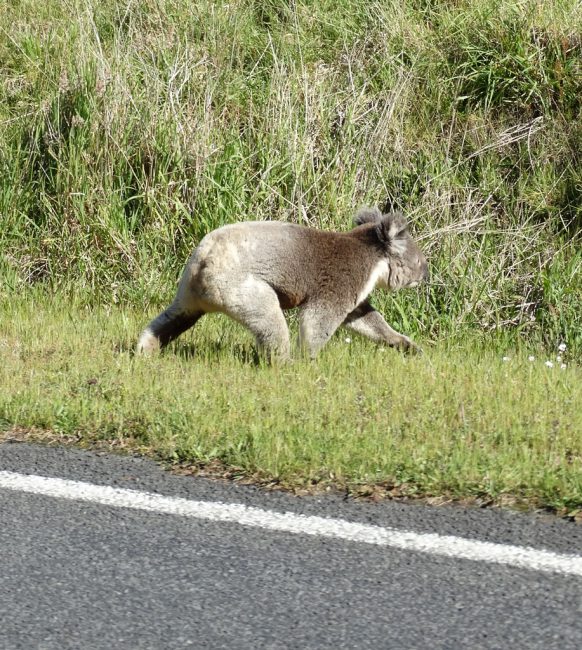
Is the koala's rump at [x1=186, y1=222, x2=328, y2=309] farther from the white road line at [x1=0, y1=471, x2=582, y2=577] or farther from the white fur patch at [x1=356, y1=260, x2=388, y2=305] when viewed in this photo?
the white road line at [x1=0, y1=471, x2=582, y2=577]

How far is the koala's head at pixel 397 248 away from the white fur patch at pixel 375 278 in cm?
4

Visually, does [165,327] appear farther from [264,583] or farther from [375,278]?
[264,583]

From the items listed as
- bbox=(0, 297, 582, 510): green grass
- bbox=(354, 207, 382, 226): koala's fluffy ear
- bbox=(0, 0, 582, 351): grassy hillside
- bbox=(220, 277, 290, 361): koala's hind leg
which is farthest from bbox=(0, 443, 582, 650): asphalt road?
bbox=(0, 0, 582, 351): grassy hillside

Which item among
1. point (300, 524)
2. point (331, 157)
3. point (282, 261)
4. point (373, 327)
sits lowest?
point (373, 327)

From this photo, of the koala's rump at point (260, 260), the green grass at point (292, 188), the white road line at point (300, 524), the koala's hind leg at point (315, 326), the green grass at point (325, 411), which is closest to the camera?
the white road line at point (300, 524)

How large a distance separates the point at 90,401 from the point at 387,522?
6.17 ft

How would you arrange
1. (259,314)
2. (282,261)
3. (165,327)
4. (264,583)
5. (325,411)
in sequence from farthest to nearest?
1. (165,327)
2. (282,261)
3. (259,314)
4. (325,411)
5. (264,583)

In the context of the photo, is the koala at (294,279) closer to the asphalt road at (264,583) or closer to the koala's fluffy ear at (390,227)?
the koala's fluffy ear at (390,227)

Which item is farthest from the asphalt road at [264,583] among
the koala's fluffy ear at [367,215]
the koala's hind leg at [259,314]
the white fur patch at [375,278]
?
the koala's fluffy ear at [367,215]

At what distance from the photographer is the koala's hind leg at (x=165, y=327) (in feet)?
20.9

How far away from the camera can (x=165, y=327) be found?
640 cm

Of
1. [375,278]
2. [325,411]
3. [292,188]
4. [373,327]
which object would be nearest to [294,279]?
[375,278]

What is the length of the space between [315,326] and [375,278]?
601 millimetres

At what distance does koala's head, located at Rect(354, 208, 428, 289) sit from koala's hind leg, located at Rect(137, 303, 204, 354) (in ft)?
4.08
